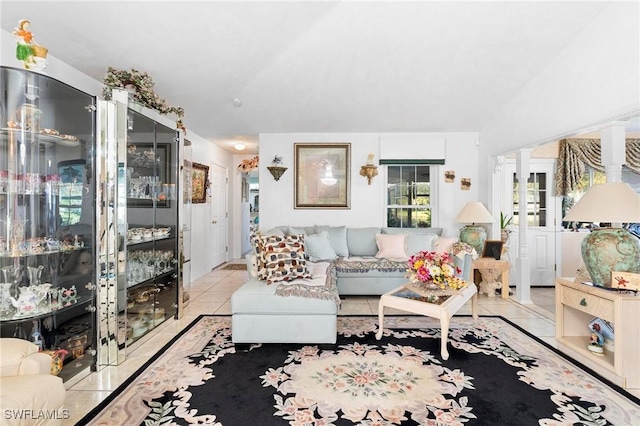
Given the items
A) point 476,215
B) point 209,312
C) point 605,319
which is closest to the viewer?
point 605,319

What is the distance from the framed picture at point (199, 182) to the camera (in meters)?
5.04

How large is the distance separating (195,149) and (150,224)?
2404 millimetres

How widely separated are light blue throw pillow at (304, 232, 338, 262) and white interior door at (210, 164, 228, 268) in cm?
258

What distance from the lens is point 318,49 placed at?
3309mm

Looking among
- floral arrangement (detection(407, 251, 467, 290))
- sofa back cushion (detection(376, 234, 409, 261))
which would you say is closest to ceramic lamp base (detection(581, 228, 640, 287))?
floral arrangement (detection(407, 251, 467, 290))

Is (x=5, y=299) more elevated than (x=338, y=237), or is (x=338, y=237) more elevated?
(x=338, y=237)

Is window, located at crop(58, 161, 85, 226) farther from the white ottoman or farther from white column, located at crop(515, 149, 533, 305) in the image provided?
white column, located at crop(515, 149, 533, 305)

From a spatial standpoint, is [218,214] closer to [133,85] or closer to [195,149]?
[195,149]

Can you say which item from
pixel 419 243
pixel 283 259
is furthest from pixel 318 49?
pixel 419 243

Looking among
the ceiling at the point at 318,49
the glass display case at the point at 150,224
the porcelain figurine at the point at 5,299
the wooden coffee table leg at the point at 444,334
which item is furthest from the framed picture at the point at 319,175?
Result: the porcelain figurine at the point at 5,299

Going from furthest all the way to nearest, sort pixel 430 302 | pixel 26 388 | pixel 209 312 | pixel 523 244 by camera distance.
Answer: pixel 523 244 → pixel 209 312 → pixel 430 302 → pixel 26 388

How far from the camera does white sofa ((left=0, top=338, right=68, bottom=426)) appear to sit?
127 cm

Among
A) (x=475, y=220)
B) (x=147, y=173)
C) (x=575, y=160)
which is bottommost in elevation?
(x=475, y=220)

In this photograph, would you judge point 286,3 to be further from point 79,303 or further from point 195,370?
point 195,370
